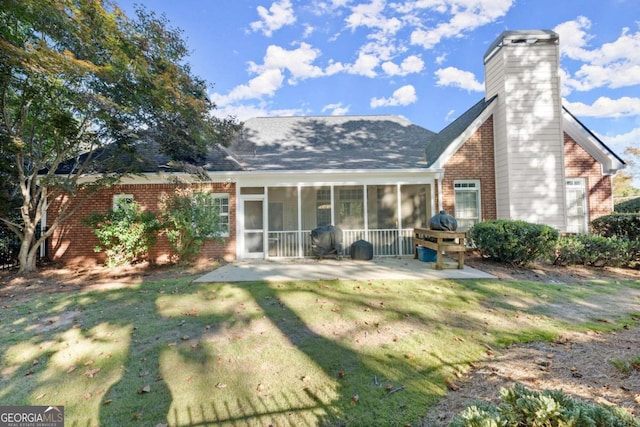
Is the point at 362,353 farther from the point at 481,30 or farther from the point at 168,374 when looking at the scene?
the point at 481,30

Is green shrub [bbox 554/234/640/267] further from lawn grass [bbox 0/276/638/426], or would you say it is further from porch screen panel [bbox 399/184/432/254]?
porch screen panel [bbox 399/184/432/254]

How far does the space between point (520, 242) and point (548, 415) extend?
25.8 ft

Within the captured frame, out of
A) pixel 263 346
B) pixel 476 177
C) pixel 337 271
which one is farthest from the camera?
pixel 476 177

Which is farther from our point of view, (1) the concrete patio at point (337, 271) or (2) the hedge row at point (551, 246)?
(2) the hedge row at point (551, 246)

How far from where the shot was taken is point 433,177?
10859 mm

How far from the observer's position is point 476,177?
11.3 metres

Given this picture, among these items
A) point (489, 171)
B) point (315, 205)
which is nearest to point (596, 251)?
point (489, 171)

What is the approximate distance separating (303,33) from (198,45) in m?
6.98

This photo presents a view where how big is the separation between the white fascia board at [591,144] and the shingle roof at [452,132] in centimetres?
287

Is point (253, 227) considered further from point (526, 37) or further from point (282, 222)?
point (526, 37)

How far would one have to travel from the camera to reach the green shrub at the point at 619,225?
355 inches

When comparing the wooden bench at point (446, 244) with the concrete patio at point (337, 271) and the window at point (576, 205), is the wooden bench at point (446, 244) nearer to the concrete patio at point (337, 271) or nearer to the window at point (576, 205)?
the concrete patio at point (337, 271)

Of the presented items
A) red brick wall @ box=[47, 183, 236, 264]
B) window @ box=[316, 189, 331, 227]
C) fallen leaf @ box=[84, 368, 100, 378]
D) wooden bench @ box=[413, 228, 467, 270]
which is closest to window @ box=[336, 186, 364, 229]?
window @ box=[316, 189, 331, 227]

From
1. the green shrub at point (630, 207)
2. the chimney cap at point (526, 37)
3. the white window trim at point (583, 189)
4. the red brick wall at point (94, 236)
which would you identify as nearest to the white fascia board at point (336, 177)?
the red brick wall at point (94, 236)
